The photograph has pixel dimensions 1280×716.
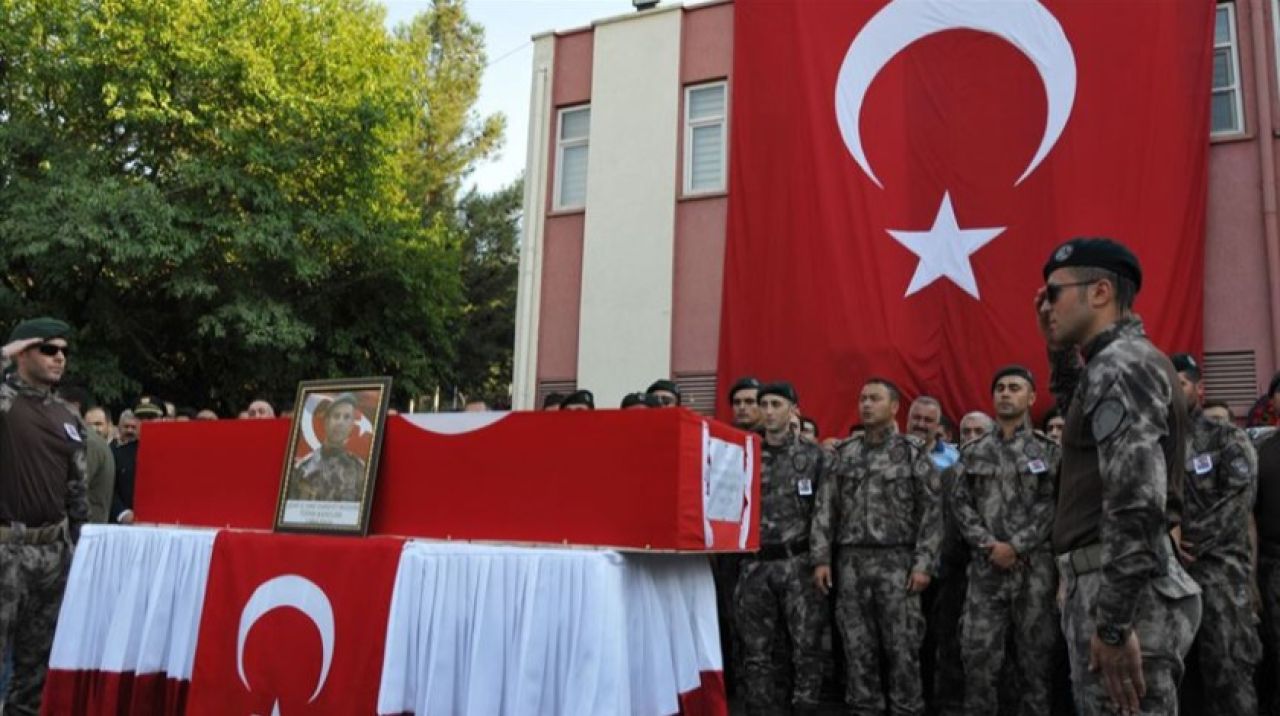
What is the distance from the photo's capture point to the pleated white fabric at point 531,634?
3193mm

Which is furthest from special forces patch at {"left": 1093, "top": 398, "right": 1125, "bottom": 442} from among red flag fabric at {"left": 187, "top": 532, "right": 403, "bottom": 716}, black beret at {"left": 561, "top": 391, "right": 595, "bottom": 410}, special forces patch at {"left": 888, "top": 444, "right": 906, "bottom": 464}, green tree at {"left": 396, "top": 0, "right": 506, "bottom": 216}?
green tree at {"left": 396, "top": 0, "right": 506, "bottom": 216}

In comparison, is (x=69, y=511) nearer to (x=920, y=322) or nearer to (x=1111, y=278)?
(x=1111, y=278)

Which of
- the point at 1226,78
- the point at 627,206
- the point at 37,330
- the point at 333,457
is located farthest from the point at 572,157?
the point at 333,457

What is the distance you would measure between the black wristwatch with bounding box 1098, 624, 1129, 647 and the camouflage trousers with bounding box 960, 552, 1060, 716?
118 inches

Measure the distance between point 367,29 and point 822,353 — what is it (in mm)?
13611

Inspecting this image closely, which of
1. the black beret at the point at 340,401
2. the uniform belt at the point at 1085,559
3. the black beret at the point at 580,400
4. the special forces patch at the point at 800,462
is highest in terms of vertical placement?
the black beret at the point at 580,400

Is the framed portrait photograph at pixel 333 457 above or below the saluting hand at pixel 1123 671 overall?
above

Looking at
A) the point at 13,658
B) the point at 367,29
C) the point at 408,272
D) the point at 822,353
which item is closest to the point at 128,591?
the point at 13,658

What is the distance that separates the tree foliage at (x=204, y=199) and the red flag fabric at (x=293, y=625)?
10557 millimetres

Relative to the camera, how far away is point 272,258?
14.4 meters

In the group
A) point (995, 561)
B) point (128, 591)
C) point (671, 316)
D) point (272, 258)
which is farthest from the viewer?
point (272, 258)

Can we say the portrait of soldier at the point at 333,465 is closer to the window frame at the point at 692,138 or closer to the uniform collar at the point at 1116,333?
the uniform collar at the point at 1116,333

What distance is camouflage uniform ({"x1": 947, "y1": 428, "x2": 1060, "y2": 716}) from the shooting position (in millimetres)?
5195

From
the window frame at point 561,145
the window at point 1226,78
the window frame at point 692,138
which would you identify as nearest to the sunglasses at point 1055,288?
the window at point 1226,78
